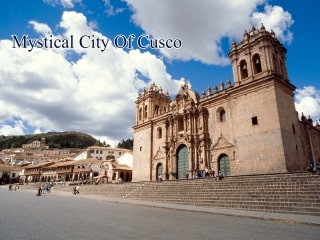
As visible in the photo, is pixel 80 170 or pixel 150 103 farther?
pixel 80 170

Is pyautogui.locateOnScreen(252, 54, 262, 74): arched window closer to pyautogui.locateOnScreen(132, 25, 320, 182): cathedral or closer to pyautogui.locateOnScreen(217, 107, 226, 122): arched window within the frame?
pyautogui.locateOnScreen(132, 25, 320, 182): cathedral

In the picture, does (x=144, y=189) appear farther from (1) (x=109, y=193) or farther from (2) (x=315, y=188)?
(2) (x=315, y=188)

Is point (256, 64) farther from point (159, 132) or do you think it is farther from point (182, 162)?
point (159, 132)

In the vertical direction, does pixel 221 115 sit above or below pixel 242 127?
above

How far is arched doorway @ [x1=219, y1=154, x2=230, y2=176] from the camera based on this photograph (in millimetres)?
21864

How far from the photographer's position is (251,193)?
13008 millimetres

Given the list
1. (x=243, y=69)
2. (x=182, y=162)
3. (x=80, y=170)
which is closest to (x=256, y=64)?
(x=243, y=69)

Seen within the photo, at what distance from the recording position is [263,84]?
20.6 m

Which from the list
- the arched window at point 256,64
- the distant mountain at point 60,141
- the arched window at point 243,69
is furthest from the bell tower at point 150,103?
the distant mountain at point 60,141

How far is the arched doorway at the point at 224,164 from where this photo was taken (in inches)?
861

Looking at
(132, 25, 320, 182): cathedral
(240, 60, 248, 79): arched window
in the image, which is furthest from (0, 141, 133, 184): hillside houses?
(240, 60, 248, 79): arched window

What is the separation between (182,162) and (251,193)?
13.5m

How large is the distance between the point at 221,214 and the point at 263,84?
13849 mm

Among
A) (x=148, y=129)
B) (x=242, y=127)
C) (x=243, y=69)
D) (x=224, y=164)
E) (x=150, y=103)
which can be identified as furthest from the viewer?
(x=150, y=103)
